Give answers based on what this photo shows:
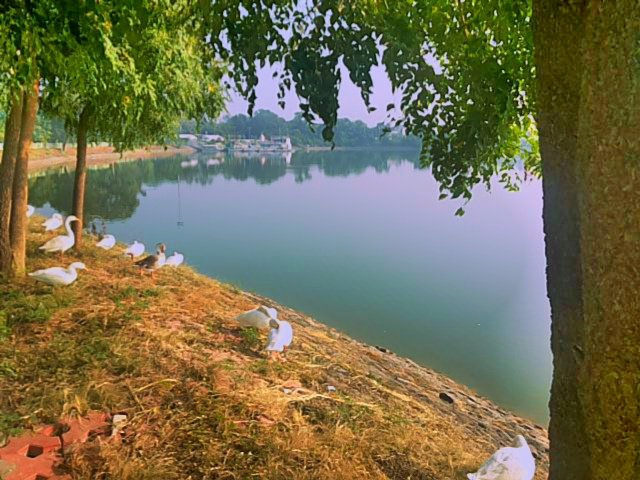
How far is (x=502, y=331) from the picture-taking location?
36.2 ft

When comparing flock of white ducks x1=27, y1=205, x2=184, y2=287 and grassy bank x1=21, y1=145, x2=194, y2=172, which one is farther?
grassy bank x1=21, y1=145, x2=194, y2=172

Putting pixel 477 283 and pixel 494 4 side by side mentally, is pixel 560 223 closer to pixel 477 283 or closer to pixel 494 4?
pixel 494 4

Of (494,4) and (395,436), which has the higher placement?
(494,4)

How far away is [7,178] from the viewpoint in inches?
239

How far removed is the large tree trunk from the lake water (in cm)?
722

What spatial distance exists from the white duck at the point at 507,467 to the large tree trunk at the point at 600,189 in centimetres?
202

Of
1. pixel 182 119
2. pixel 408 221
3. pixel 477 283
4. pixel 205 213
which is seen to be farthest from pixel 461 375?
pixel 205 213

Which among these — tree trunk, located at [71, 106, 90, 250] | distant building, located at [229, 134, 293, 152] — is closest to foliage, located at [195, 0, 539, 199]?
tree trunk, located at [71, 106, 90, 250]

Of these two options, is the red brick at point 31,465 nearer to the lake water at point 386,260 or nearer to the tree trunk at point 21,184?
the tree trunk at point 21,184

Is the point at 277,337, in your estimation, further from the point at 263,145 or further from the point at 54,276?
the point at 263,145

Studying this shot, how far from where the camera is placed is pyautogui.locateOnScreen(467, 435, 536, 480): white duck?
12.0 ft

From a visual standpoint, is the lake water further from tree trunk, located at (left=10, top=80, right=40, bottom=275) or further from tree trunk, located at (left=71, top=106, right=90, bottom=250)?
tree trunk, located at (left=10, top=80, right=40, bottom=275)

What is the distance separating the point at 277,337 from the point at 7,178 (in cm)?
363

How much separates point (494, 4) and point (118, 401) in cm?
337
